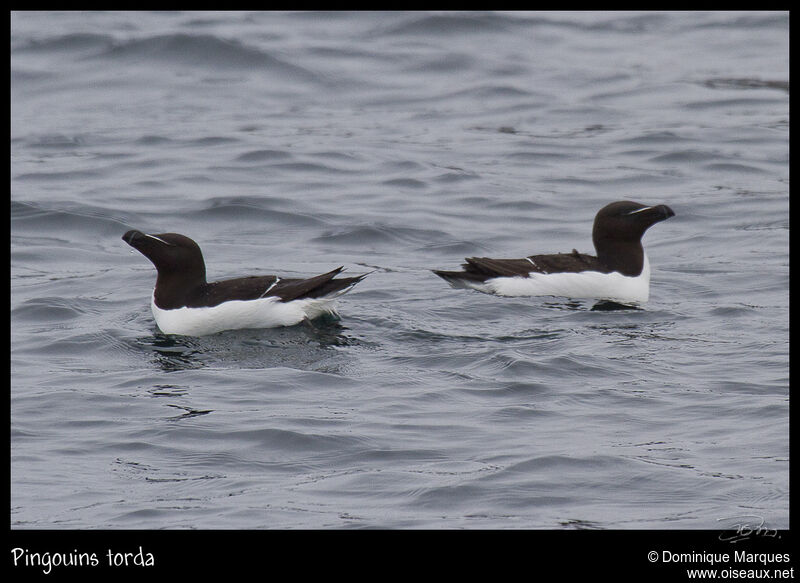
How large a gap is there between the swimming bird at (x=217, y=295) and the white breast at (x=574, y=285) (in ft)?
4.83

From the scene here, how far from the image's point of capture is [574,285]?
35.6 feet

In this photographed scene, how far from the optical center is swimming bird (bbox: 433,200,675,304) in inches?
424

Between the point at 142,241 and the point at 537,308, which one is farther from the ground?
the point at 142,241

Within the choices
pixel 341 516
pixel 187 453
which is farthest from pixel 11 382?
pixel 341 516

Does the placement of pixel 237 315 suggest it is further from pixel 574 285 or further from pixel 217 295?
pixel 574 285

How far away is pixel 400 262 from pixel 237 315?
2781mm

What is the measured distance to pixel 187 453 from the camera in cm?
717

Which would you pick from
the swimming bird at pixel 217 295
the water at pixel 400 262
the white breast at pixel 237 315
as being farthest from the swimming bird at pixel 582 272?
the white breast at pixel 237 315

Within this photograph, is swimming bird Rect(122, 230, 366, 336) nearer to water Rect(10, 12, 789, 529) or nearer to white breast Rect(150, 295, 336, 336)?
white breast Rect(150, 295, 336, 336)

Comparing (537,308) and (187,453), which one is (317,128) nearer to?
(537,308)

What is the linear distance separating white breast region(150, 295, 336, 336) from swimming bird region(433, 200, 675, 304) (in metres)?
1.46

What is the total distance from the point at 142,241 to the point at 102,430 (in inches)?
99.0
